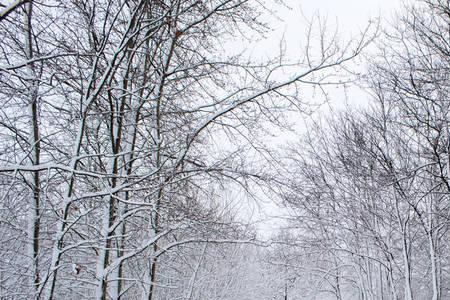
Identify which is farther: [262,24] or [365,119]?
[365,119]

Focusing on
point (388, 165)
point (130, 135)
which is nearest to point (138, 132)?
point (130, 135)

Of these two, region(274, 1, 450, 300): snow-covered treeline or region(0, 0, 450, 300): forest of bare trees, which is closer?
region(0, 0, 450, 300): forest of bare trees

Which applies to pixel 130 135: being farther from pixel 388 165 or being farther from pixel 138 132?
pixel 388 165

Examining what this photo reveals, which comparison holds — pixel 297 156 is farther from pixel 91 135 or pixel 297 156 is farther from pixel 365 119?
pixel 91 135

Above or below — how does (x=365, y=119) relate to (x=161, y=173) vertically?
above

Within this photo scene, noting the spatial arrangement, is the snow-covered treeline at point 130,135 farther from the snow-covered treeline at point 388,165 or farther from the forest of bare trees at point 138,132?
the snow-covered treeline at point 388,165

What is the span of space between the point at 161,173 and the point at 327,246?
7147 millimetres

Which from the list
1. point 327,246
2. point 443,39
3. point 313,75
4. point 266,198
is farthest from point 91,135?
point 327,246

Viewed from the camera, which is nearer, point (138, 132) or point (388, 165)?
point (138, 132)

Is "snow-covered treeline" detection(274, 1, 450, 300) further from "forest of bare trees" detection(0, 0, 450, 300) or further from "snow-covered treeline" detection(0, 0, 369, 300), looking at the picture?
"snow-covered treeline" detection(0, 0, 369, 300)

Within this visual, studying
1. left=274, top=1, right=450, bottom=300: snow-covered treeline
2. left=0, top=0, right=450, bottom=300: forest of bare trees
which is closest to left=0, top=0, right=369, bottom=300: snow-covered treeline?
A: left=0, top=0, right=450, bottom=300: forest of bare trees

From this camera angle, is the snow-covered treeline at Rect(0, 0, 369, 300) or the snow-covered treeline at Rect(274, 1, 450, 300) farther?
the snow-covered treeline at Rect(274, 1, 450, 300)

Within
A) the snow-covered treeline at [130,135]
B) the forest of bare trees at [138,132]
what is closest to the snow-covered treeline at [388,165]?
the forest of bare trees at [138,132]

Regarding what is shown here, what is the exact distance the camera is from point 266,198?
16.4 ft
